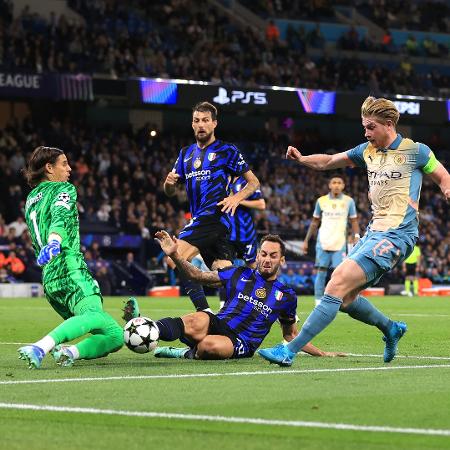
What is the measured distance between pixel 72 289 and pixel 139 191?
26.8 metres

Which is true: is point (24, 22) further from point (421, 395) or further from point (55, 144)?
point (421, 395)

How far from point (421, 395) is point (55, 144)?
29.9 meters

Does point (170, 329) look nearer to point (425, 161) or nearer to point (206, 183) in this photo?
point (425, 161)

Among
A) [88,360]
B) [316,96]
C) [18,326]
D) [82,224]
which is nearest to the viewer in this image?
[88,360]

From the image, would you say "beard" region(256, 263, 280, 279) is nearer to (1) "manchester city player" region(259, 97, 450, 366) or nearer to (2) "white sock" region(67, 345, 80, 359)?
(1) "manchester city player" region(259, 97, 450, 366)

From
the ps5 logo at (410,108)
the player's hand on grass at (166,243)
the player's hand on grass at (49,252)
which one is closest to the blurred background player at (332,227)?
the player's hand on grass at (166,243)

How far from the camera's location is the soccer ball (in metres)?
9.34

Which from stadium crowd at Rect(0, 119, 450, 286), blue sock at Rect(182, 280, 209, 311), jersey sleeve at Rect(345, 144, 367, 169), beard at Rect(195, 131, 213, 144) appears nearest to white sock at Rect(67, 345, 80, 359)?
blue sock at Rect(182, 280, 209, 311)

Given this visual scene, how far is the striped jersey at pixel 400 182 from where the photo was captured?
9.39 metres

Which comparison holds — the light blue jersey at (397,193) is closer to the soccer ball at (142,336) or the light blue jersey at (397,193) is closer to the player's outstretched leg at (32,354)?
the soccer ball at (142,336)

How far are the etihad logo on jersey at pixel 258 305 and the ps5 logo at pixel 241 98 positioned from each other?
2824 cm

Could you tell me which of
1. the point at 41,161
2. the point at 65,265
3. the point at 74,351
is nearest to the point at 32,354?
the point at 74,351

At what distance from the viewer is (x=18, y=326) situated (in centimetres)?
1570

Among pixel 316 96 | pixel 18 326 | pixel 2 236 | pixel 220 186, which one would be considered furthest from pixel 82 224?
pixel 220 186
